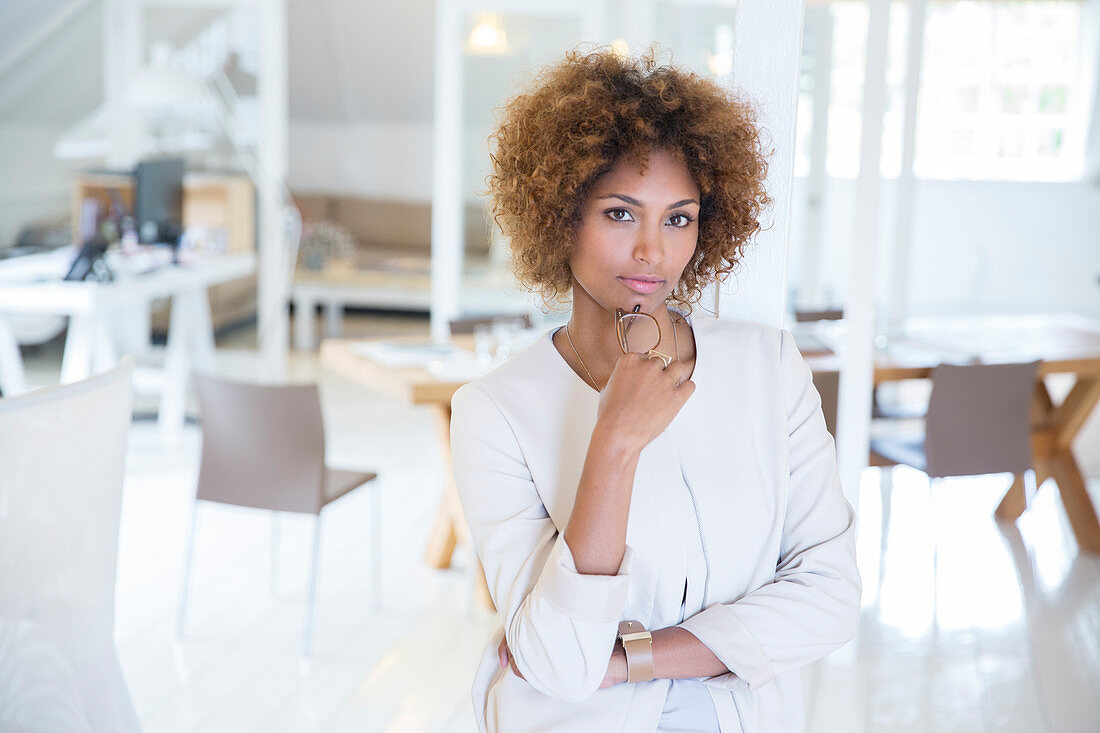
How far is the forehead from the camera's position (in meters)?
1.28

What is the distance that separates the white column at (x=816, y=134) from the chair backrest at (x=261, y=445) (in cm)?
361

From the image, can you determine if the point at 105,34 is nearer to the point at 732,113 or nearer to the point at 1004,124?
the point at 732,113

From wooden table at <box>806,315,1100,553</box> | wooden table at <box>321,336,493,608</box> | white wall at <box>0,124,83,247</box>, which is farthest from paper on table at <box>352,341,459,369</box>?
white wall at <box>0,124,83,247</box>

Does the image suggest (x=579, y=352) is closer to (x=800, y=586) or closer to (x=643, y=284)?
(x=643, y=284)

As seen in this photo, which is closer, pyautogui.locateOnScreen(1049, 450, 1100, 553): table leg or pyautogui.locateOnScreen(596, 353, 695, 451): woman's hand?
pyautogui.locateOnScreen(596, 353, 695, 451): woman's hand

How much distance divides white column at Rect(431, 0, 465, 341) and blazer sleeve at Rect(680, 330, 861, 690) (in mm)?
4167

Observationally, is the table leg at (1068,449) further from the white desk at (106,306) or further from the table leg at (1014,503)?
the white desk at (106,306)

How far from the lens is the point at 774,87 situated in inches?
62.9

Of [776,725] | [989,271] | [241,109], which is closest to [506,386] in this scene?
[776,725]

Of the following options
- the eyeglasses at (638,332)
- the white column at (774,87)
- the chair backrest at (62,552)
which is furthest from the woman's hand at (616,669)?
the chair backrest at (62,552)

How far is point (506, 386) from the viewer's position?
1.33m

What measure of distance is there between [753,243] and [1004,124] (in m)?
8.17

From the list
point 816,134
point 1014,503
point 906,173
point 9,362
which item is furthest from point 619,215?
point 816,134

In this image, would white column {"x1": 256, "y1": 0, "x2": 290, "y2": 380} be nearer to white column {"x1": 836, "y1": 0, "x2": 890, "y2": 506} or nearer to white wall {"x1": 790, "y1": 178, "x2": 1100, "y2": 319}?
white column {"x1": 836, "y1": 0, "x2": 890, "y2": 506}
